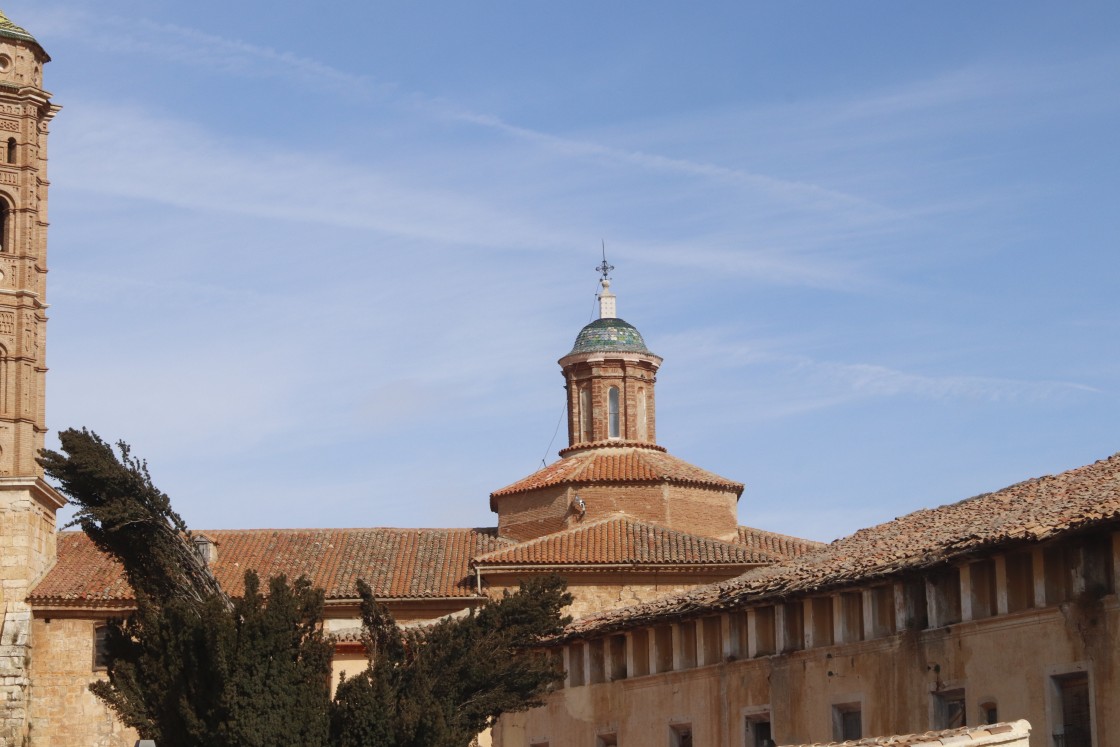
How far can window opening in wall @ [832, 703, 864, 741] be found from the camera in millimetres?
22172

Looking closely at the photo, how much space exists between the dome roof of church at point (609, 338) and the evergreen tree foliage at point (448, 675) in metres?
19.0

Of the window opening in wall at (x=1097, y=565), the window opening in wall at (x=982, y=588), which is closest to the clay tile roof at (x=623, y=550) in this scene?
the window opening in wall at (x=982, y=588)

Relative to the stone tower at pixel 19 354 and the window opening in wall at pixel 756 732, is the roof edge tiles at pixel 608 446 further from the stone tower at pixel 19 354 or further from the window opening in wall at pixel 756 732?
the window opening in wall at pixel 756 732

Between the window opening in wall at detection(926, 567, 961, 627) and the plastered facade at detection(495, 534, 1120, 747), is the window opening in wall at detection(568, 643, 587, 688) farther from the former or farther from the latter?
the window opening in wall at detection(926, 567, 961, 627)

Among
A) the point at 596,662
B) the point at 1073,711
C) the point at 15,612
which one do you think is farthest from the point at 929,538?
the point at 15,612

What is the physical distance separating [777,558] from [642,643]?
40.9 feet

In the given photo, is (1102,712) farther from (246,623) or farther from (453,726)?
(246,623)

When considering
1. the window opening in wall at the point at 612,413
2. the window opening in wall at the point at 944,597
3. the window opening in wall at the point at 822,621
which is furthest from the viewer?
the window opening in wall at the point at 612,413

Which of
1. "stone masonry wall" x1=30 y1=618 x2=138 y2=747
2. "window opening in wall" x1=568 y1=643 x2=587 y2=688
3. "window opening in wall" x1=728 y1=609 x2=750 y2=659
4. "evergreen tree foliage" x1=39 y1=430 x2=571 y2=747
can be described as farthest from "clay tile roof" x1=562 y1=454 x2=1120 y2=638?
"stone masonry wall" x1=30 y1=618 x2=138 y2=747

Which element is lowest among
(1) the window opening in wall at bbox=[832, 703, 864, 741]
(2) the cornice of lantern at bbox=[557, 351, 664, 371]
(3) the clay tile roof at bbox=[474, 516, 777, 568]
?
(1) the window opening in wall at bbox=[832, 703, 864, 741]

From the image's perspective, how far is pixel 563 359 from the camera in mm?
44406

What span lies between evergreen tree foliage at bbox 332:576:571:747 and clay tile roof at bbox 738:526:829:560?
53.9 ft

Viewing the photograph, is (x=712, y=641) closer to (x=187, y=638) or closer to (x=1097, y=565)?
(x=187, y=638)

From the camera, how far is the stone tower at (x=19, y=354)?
3881 centimetres
